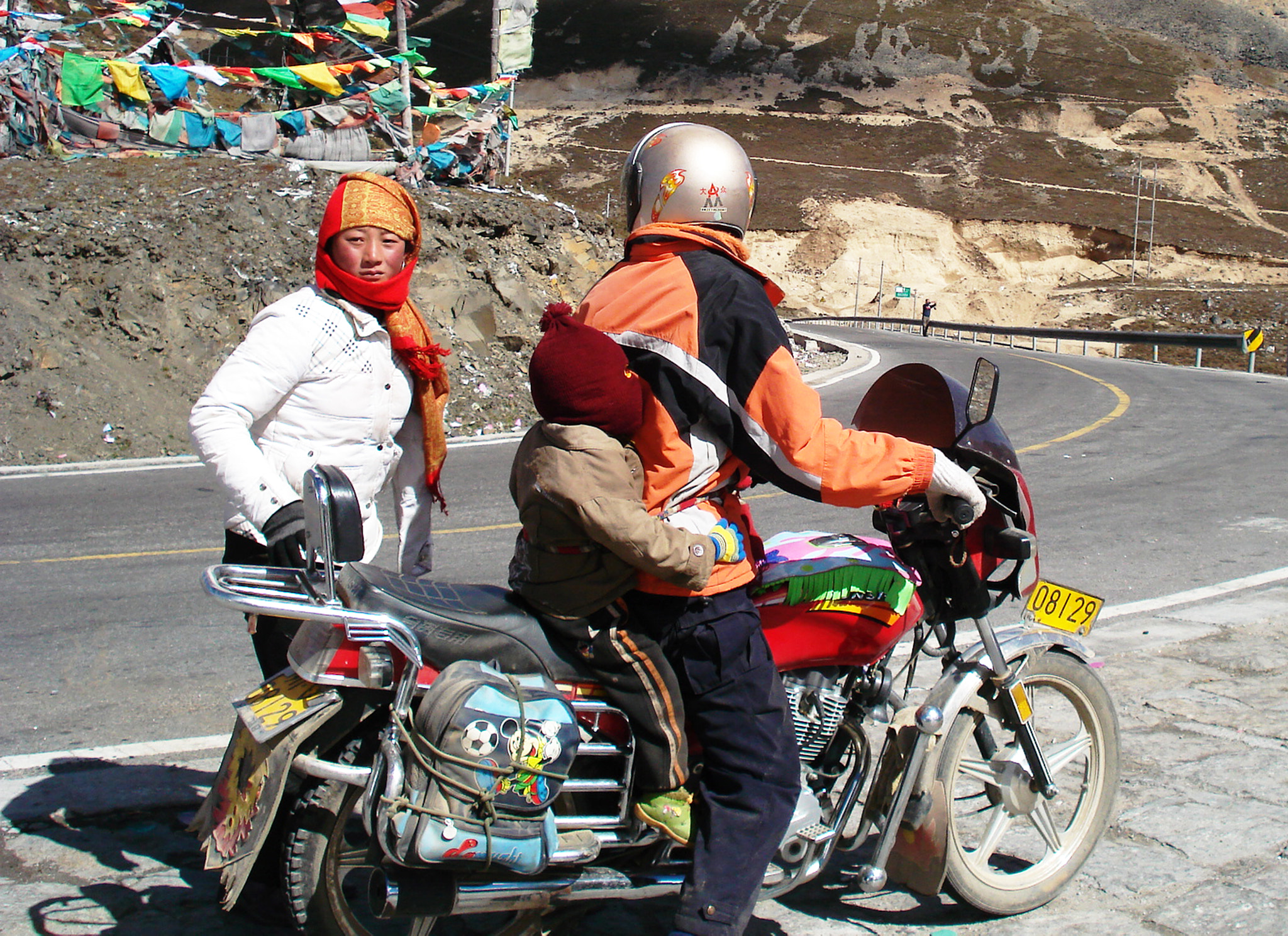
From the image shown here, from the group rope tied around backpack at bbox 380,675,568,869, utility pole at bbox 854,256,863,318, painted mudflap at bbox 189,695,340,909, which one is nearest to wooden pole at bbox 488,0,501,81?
painted mudflap at bbox 189,695,340,909

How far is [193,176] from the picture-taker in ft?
57.4

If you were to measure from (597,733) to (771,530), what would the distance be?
568 centimetres

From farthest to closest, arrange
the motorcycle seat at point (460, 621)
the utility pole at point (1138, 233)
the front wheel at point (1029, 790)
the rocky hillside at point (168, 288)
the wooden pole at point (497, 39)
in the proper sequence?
the utility pole at point (1138, 233) → the wooden pole at point (497, 39) → the rocky hillside at point (168, 288) → the front wheel at point (1029, 790) → the motorcycle seat at point (460, 621)

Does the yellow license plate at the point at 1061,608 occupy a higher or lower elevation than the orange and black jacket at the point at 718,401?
lower

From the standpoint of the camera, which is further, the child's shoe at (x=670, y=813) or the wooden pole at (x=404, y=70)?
the wooden pole at (x=404, y=70)

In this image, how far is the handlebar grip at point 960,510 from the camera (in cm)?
283

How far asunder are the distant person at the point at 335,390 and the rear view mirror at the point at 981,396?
157 centimetres

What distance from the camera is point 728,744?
8.87 ft

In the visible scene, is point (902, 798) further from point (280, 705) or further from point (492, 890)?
point (280, 705)

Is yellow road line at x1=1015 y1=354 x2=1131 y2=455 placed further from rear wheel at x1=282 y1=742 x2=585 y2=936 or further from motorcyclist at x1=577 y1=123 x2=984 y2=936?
rear wheel at x1=282 y1=742 x2=585 y2=936

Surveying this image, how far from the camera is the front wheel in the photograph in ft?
10.6

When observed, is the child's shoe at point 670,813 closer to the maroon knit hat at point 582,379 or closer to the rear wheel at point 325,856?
the rear wheel at point 325,856

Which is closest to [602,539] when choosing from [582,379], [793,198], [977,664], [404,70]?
[582,379]

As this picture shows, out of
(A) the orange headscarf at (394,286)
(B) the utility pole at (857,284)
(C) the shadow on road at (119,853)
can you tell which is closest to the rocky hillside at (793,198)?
(B) the utility pole at (857,284)
